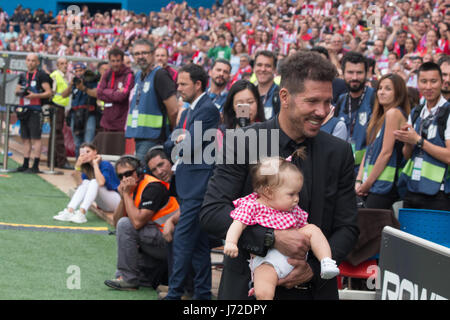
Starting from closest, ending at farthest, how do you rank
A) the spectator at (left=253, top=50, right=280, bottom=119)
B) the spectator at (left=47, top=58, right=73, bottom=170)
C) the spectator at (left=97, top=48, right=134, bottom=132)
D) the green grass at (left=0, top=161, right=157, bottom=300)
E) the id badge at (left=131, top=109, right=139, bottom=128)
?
the green grass at (left=0, top=161, right=157, bottom=300)
the spectator at (left=253, top=50, right=280, bottom=119)
the id badge at (left=131, top=109, right=139, bottom=128)
the spectator at (left=97, top=48, right=134, bottom=132)
the spectator at (left=47, top=58, right=73, bottom=170)

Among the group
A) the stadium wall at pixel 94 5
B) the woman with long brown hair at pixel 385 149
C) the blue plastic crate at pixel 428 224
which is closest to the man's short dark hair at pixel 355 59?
the woman with long brown hair at pixel 385 149

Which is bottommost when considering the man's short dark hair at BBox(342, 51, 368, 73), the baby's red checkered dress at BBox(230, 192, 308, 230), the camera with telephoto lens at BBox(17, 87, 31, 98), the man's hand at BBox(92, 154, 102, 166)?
the man's hand at BBox(92, 154, 102, 166)

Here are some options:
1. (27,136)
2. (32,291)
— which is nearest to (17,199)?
(27,136)

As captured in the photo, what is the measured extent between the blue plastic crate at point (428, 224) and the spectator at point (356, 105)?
4.96 feet

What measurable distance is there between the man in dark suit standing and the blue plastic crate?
1.63 m

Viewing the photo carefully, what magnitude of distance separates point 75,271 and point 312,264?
3.90 meters

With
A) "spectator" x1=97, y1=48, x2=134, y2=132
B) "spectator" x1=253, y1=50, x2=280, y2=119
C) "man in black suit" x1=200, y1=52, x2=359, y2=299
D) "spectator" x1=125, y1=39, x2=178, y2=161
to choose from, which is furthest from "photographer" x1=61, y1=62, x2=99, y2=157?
"man in black suit" x1=200, y1=52, x2=359, y2=299

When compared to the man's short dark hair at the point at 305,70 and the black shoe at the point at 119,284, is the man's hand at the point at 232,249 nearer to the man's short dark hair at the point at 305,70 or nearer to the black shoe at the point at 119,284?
the man's short dark hair at the point at 305,70

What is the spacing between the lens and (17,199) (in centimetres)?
995

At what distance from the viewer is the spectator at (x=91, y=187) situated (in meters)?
8.66

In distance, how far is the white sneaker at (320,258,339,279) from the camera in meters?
2.75

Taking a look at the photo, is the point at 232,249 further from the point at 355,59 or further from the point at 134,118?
the point at 134,118

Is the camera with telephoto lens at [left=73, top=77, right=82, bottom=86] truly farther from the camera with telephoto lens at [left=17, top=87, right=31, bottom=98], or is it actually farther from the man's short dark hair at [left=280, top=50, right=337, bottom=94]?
the man's short dark hair at [left=280, top=50, right=337, bottom=94]

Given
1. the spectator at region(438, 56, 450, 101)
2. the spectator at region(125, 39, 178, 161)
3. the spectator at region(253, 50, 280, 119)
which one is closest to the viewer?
the spectator at region(438, 56, 450, 101)
